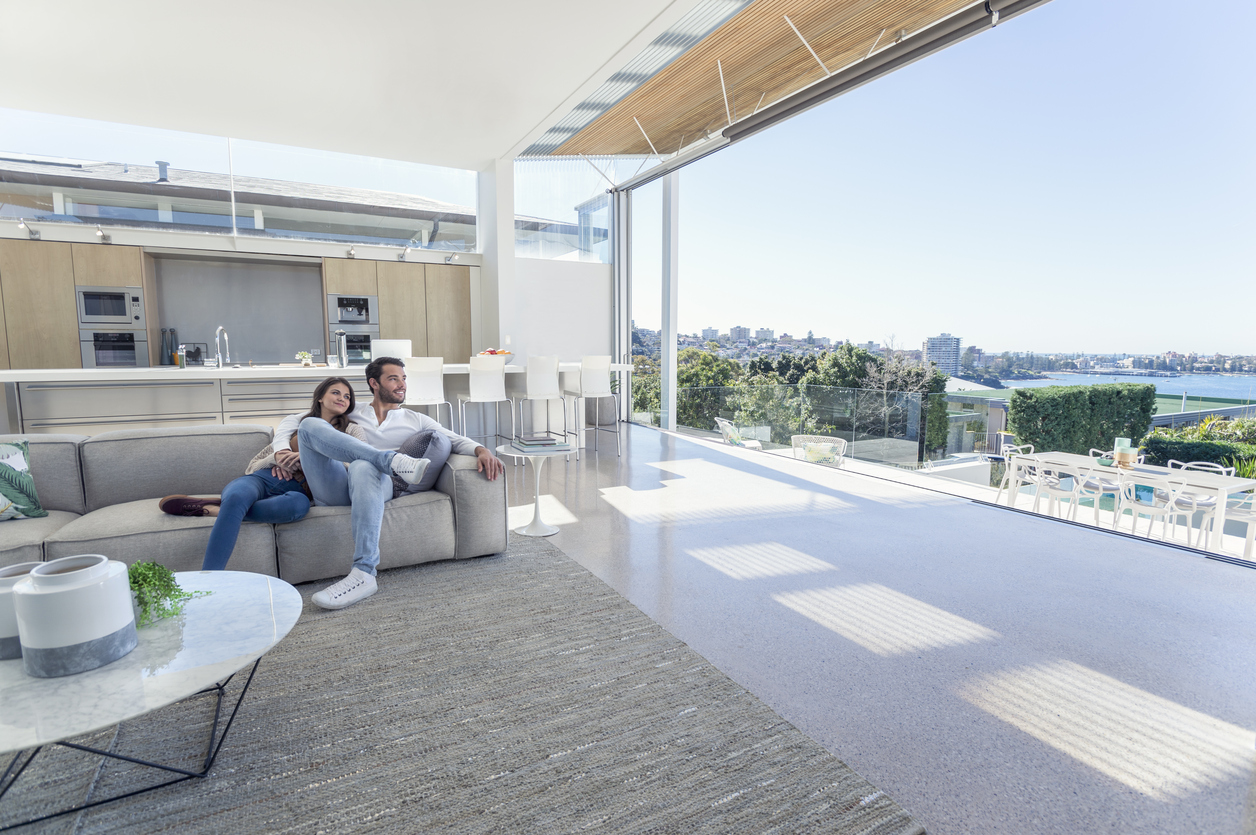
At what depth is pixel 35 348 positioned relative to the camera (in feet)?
19.5

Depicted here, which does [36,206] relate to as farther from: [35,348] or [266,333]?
[266,333]

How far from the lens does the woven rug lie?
4.39 ft

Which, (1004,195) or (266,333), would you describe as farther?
(1004,195)

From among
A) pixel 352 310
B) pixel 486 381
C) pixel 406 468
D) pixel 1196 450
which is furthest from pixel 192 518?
pixel 1196 450

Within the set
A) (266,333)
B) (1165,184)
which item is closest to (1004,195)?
(1165,184)

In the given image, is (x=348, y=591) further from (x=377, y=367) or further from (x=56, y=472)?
(x=56, y=472)

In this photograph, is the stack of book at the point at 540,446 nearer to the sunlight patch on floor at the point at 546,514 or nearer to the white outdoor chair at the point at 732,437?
the sunlight patch on floor at the point at 546,514

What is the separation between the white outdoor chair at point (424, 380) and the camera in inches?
202

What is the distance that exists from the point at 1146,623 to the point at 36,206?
921 centimetres

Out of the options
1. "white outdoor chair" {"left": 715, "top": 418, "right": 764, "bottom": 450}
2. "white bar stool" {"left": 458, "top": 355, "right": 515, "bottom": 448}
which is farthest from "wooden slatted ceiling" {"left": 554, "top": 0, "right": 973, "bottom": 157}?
"white outdoor chair" {"left": 715, "top": 418, "right": 764, "bottom": 450}

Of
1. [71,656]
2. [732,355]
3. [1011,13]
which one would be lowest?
[71,656]

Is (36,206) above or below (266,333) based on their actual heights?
above

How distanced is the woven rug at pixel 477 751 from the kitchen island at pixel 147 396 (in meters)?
3.32

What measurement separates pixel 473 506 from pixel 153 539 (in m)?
1.25
